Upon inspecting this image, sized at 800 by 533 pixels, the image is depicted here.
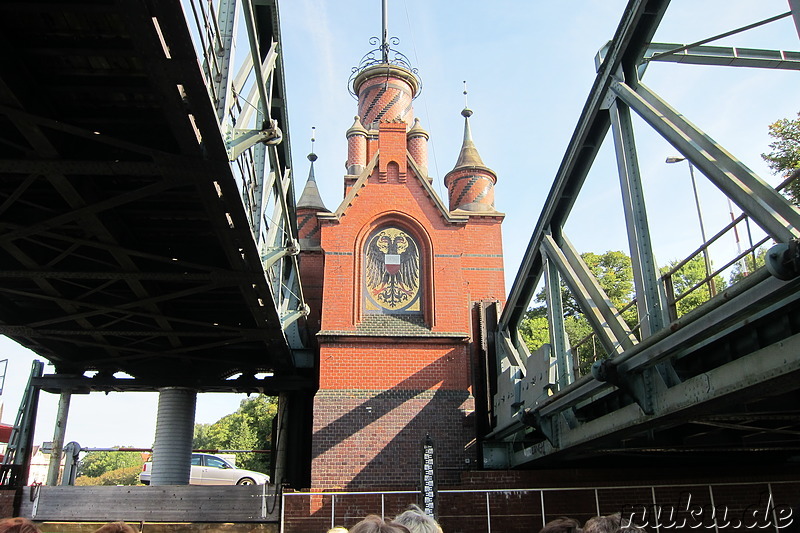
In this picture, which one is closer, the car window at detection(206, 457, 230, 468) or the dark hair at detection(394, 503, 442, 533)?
the dark hair at detection(394, 503, 442, 533)

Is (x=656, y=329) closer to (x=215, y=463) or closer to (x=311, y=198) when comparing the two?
(x=215, y=463)

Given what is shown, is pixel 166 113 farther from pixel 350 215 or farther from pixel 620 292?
pixel 620 292

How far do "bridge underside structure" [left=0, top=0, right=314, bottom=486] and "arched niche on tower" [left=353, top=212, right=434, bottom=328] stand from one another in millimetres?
2684

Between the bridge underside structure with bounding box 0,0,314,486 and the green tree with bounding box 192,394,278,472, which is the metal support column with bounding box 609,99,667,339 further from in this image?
the green tree with bounding box 192,394,278,472

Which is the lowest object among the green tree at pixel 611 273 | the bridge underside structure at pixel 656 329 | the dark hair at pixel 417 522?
the dark hair at pixel 417 522

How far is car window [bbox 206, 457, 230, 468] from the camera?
2158cm

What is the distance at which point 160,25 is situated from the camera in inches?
214

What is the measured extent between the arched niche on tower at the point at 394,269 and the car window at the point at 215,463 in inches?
344

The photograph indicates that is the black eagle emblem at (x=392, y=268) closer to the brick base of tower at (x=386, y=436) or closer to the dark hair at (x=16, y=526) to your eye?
the brick base of tower at (x=386, y=436)

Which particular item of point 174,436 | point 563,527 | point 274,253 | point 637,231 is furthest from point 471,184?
point 563,527

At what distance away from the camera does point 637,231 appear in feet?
25.2

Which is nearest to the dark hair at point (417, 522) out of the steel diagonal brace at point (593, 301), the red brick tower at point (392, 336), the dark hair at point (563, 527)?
the dark hair at point (563, 527)

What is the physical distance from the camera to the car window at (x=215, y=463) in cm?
2158

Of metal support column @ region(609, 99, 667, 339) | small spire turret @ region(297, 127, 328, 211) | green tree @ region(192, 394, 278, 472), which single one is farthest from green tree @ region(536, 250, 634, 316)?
metal support column @ region(609, 99, 667, 339)
